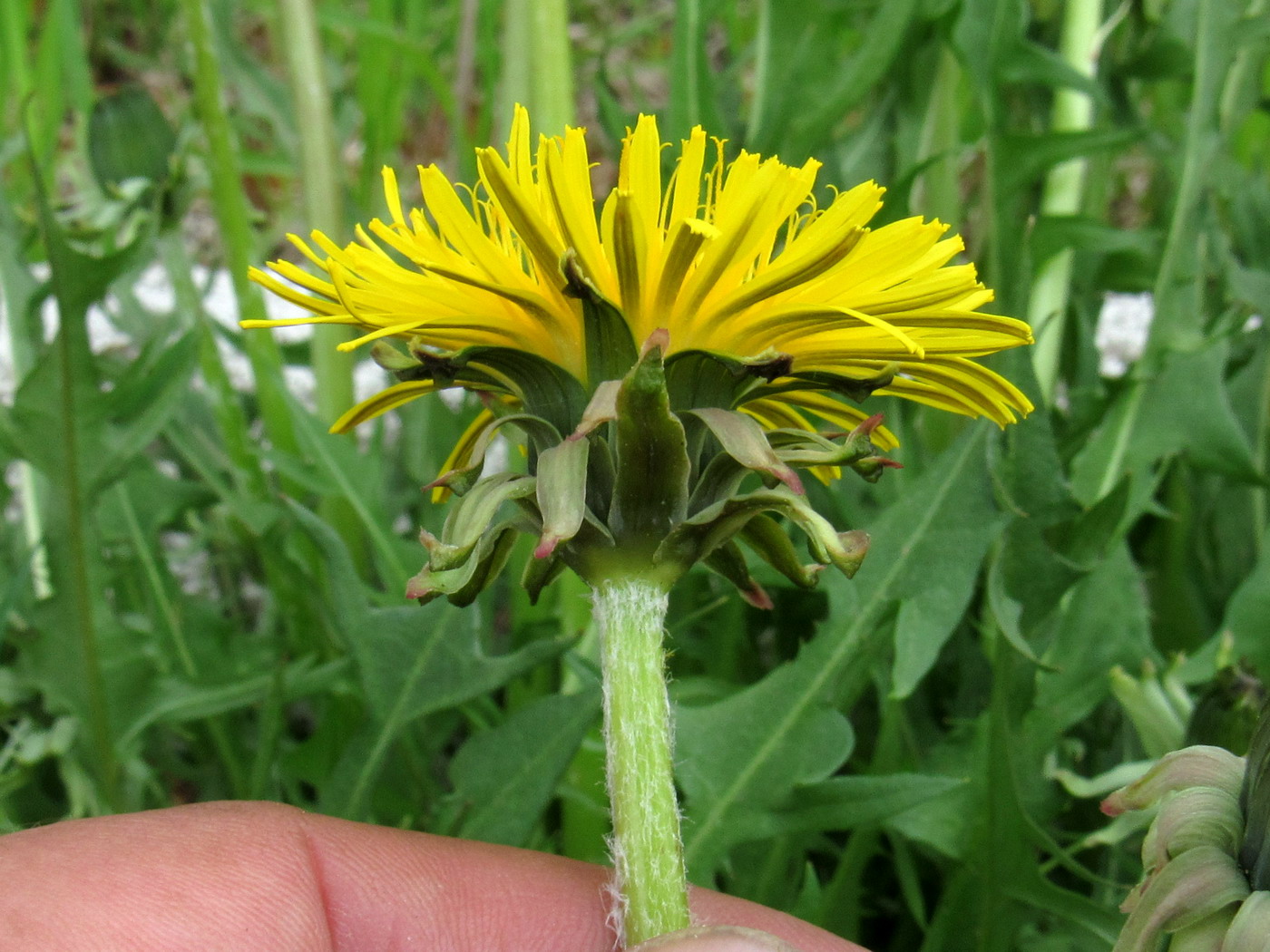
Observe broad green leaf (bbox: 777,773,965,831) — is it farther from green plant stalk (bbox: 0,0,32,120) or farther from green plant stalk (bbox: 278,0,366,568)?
green plant stalk (bbox: 0,0,32,120)

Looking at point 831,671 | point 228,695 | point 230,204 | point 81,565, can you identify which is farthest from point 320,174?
point 831,671

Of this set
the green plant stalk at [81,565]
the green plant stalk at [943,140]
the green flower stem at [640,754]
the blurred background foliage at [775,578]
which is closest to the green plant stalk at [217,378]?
the blurred background foliage at [775,578]

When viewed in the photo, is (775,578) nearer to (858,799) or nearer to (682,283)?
(858,799)

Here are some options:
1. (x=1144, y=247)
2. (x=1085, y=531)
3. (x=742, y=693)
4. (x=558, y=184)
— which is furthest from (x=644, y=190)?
(x=1144, y=247)

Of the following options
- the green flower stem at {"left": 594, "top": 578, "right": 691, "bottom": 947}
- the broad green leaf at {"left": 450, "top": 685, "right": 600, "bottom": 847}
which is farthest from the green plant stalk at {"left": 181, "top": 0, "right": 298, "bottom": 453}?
the green flower stem at {"left": 594, "top": 578, "right": 691, "bottom": 947}

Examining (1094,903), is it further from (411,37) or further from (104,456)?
(411,37)

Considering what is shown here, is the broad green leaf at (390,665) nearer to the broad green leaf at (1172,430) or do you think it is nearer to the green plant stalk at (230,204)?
the green plant stalk at (230,204)
